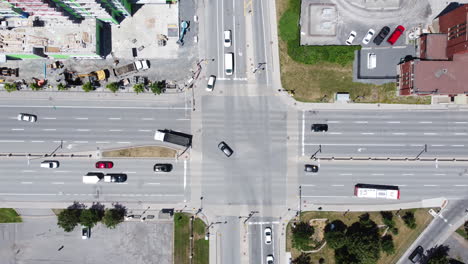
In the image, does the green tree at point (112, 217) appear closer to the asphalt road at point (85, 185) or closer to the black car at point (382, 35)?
the asphalt road at point (85, 185)

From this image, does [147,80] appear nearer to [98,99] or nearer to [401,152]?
[98,99]

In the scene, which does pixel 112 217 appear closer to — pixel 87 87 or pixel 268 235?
pixel 87 87

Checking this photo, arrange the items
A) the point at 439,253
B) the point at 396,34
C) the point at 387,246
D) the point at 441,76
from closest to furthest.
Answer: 1. the point at 441,76
2. the point at 387,246
3. the point at 396,34
4. the point at 439,253

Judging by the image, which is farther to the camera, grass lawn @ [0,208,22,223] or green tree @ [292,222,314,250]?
grass lawn @ [0,208,22,223]

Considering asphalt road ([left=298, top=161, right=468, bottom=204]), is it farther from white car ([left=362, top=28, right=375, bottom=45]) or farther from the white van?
the white van

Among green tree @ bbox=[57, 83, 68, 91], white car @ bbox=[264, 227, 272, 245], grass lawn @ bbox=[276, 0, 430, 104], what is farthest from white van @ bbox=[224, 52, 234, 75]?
white car @ bbox=[264, 227, 272, 245]

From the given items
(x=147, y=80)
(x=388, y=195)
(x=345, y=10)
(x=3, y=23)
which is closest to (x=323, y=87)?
(x=345, y=10)

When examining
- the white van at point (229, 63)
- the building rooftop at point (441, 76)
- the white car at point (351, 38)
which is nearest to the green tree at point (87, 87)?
the white van at point (229, 63)

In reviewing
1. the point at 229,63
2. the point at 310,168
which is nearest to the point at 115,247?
the point at 310,168
